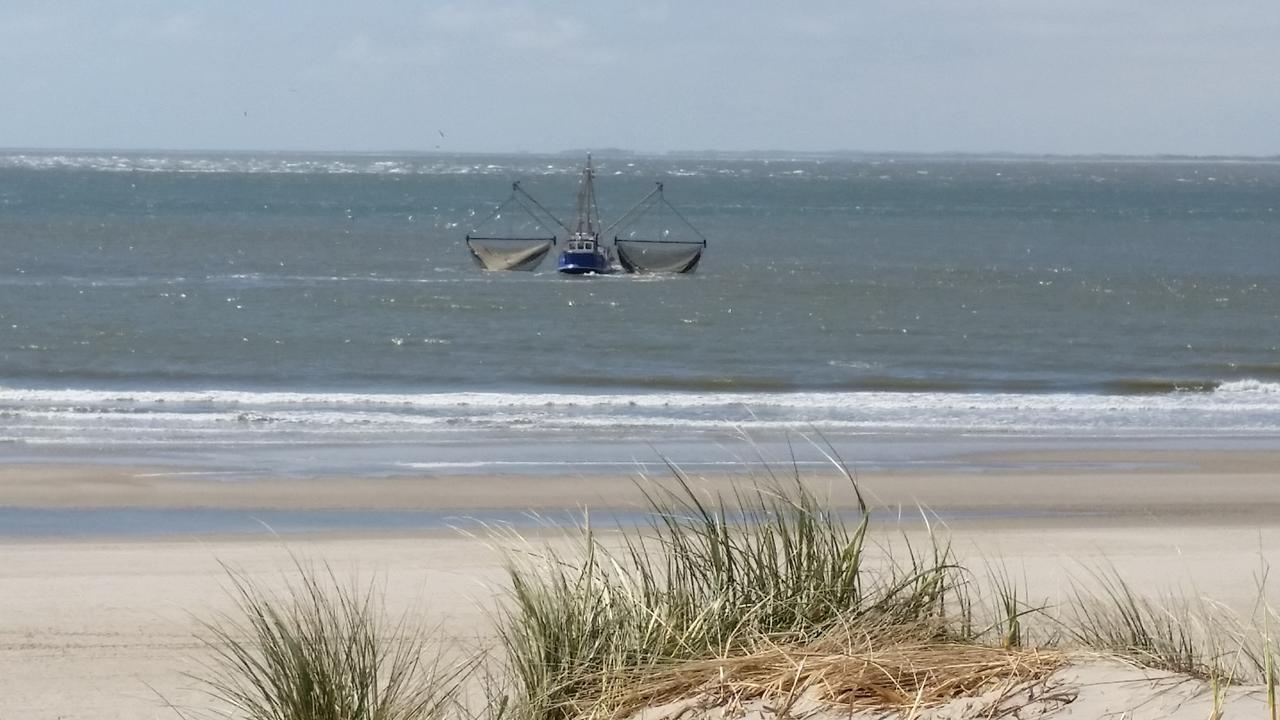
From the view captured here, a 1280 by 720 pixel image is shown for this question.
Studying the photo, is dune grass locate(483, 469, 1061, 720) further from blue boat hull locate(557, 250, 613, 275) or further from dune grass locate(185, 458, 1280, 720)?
blue boat hull locate(557, 250, 613, 275)

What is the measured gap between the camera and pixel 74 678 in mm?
7820

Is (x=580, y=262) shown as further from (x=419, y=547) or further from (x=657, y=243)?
(x=419, y=547)

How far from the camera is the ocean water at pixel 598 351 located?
727 inches

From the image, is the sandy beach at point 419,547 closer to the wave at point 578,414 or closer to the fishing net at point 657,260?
the wave at point 578,414

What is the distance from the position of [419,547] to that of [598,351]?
17366 mm

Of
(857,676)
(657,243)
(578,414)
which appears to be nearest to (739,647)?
(857,676)

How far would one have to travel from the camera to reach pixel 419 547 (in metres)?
11.6

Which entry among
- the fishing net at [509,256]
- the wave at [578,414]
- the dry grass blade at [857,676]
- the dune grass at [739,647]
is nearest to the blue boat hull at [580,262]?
the fishing net at [509,256]

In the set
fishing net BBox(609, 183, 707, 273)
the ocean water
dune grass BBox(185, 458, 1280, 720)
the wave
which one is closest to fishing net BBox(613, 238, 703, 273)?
fishing net BBox(609, 183, 707, 273)

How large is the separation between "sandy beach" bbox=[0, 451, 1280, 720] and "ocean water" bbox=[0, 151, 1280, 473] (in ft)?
4.51

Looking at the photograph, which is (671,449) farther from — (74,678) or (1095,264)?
(1095,264)

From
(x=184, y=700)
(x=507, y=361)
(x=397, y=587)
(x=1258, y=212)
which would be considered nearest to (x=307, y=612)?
(x=184, y=700)

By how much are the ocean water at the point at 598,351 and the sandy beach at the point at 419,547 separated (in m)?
1.37

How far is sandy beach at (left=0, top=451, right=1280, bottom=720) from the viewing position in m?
8.16
